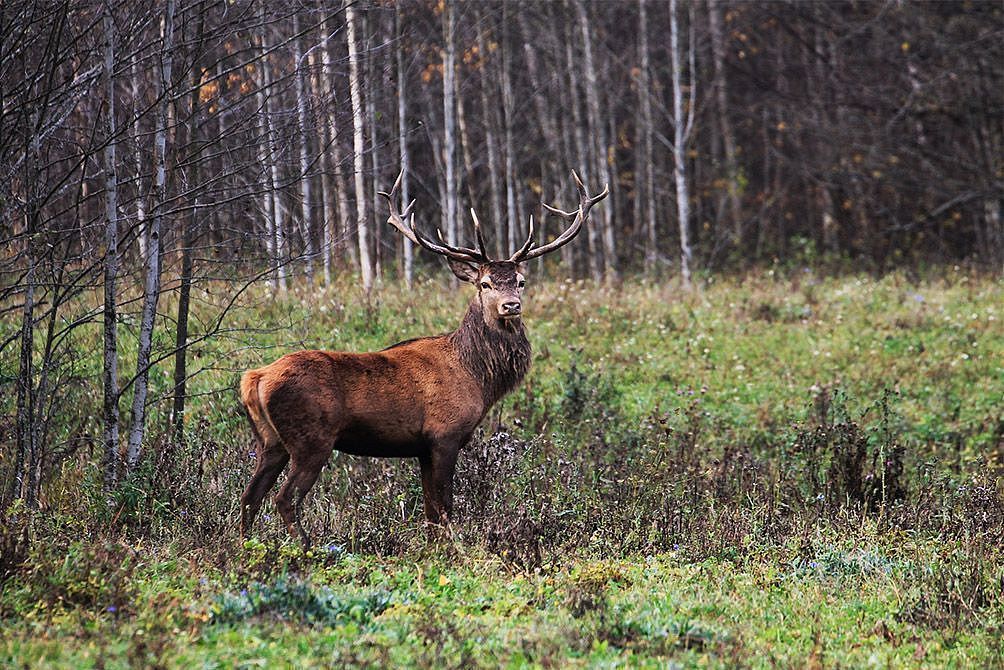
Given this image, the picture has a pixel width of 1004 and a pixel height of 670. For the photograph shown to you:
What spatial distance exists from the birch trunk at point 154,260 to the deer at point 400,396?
0.87 meters

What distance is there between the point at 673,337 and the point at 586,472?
5.34m

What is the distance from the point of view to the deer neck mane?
26.4ft

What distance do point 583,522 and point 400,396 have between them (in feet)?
4.93

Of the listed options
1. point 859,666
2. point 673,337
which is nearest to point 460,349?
point 859,666

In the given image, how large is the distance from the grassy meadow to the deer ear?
4.21ft

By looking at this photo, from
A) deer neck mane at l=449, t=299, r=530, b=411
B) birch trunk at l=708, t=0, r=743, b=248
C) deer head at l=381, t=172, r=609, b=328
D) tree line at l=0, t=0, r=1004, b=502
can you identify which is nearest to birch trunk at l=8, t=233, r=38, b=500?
tree line at l=0, t=0, r=1004, b=502

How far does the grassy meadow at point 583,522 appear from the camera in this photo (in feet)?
16.2

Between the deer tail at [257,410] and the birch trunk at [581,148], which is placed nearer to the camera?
the deer tail at [257,410]

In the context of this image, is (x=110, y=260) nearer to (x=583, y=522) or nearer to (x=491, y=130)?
(x=583, y=522)

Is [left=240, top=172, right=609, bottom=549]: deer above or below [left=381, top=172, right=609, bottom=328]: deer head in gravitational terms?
below

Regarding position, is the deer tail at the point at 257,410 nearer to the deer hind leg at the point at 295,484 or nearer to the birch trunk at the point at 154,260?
the deer hind leg at the point at 295,484

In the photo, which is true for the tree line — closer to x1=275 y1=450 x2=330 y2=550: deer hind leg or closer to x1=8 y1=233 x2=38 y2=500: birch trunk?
x1=8 y1=233 x2=38 y2=500: birch trunk

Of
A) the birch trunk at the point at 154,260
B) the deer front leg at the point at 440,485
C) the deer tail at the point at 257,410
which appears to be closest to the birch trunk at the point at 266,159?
the birch trunk at the point at 154,260

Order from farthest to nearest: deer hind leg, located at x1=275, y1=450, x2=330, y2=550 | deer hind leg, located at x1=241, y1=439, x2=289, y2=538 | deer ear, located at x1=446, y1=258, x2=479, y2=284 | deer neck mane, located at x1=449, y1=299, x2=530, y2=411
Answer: deer ear, located at x1=446, y1=258, x2=479, y2=284, deer neck mane, located at x1=449, y1=299, x2=530, y2=411, deer hind leg, located at x1=241, y1=439, x2=289, y2=538, deer hind leg, located at x1=275, y1=450, x2=330, y2=550
